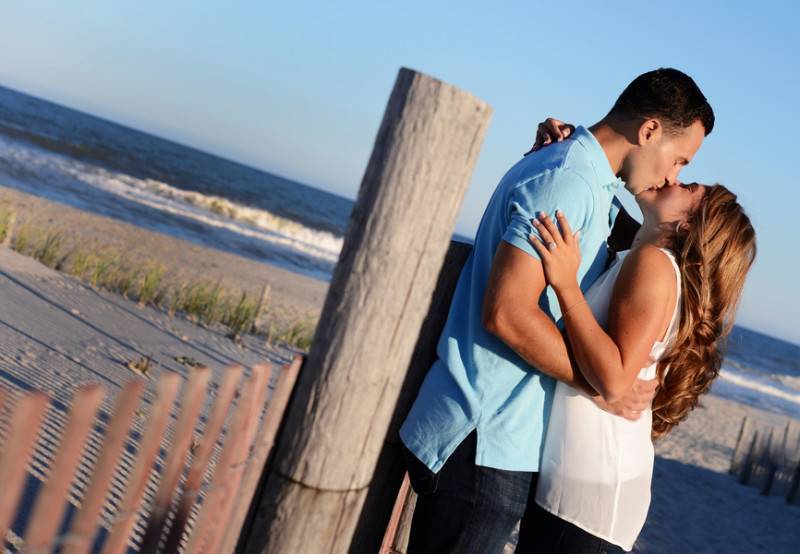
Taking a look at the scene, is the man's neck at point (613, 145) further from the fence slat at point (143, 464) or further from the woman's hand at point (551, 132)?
the fence slat at point (143, 464)

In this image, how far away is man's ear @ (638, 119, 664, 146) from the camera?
2049 mm

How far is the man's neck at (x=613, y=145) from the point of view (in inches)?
81.9

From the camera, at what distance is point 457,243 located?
81.4 inches

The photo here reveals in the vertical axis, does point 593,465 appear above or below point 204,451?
above

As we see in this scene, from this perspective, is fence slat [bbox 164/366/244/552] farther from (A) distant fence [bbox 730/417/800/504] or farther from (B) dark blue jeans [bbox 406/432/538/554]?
(A) distant fence [bbox 730/417/800/504]

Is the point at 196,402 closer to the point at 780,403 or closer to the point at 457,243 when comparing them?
the point at 457,243

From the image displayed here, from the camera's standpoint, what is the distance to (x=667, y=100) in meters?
2.03

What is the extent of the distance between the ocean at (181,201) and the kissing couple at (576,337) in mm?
18907

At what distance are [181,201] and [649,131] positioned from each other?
34294 millimetres

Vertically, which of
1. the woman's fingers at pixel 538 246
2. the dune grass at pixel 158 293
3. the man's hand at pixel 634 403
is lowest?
the dune grass at pixel 158 293

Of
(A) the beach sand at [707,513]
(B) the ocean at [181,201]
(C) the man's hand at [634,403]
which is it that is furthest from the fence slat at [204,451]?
(B) the ocean at [181,201]

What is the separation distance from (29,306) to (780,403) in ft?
106

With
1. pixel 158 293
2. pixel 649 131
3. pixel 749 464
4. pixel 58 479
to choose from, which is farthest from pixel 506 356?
pixel 749 464

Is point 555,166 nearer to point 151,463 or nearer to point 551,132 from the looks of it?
point 551,132
